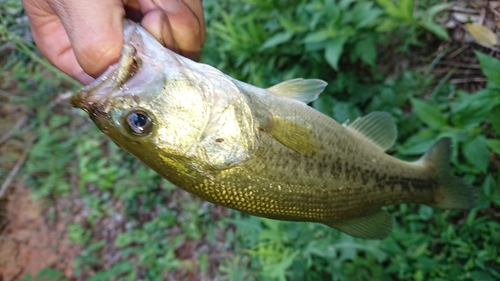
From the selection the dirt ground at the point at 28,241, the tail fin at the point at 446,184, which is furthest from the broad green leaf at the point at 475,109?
the dirt ground at the point at 28,241

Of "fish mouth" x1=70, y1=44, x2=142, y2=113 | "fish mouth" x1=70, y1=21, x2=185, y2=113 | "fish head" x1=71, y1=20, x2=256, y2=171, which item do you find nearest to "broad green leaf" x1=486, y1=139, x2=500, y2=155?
"fish head" x1=71, y1=20, x2=256, y2=171

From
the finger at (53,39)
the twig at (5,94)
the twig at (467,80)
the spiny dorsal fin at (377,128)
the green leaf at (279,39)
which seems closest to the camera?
the finger at (53,39)

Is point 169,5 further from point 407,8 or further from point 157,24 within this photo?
point 407,8

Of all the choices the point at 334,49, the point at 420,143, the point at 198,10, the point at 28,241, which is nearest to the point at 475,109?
the point at 420,143

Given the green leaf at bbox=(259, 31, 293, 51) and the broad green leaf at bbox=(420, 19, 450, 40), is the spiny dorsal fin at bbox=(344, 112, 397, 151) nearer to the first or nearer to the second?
the broad green leaf at bbox=(420, 19, 450, 40)

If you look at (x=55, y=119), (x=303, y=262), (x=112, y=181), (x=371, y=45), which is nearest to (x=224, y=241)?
(x=303, y=262)

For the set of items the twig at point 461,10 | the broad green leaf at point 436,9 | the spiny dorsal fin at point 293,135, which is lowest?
the spiny dorsal fin at point 293,135

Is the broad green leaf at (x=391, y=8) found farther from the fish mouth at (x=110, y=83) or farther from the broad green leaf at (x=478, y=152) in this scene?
the fish mouth at (x=110, y=83)
